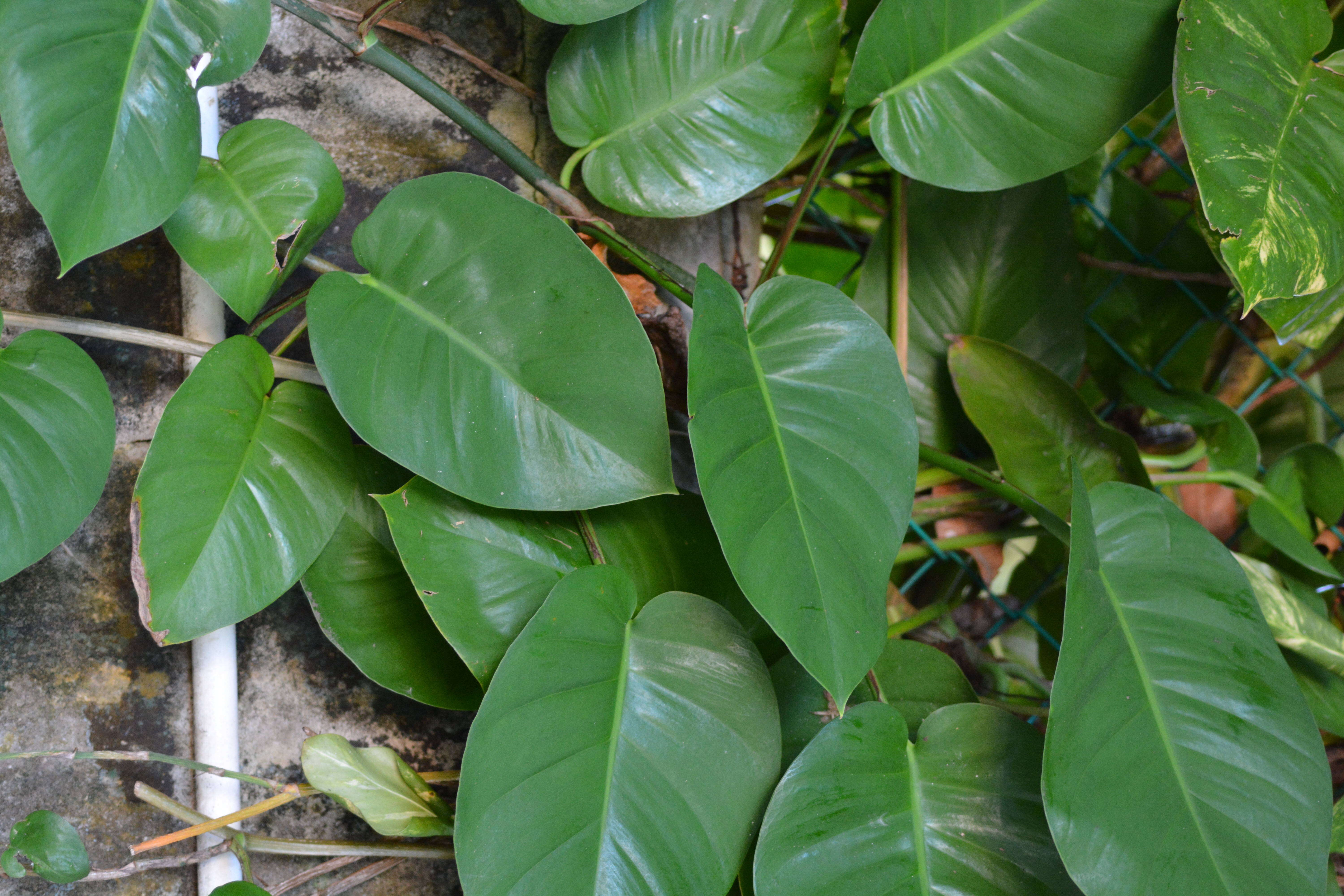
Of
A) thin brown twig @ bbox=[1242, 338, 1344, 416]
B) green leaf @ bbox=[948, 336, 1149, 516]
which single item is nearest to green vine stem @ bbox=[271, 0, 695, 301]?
green leaf @ bbox=[948, 336, 1149, 516]

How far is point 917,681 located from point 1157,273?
2.49 feet

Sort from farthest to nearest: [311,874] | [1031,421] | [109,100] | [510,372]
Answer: [1031,421] → [311,874] → [510,372] → [109,100]

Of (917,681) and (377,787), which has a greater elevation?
(917,681)

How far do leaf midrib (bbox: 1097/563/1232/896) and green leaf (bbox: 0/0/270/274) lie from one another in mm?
873

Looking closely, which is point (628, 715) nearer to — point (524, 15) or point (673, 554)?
point (673, 554)

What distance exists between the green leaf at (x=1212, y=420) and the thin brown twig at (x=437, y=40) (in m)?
0.95

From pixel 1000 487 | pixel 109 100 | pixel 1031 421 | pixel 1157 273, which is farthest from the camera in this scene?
pixel 1157 273

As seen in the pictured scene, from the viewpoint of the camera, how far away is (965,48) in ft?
2.86

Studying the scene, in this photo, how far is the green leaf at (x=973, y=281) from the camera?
110cm

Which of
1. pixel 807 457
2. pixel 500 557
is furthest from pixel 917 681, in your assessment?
pixel 500 557

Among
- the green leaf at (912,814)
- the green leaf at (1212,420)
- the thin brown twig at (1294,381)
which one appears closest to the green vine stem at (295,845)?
the green leaf at (912,814)

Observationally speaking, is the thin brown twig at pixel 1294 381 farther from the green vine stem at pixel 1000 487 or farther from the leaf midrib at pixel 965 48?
the leaf midrib at pixel 965 48

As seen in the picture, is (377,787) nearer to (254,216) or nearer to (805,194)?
(254,216)

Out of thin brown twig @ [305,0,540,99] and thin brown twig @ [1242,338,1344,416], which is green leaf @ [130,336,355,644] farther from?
thin brown twig @ [1242,338,1344,416]
